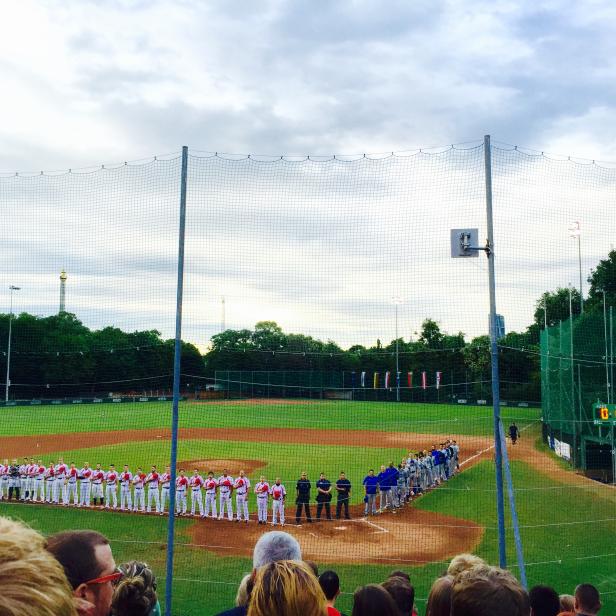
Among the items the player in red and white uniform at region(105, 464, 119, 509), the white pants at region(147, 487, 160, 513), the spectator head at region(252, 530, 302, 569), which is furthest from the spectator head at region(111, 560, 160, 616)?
the player in red and white uniform at region(105, 464, 119, 509)

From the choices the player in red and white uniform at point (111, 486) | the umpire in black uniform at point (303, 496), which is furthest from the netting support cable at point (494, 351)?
the player in red and white uniform at point (111, 486)

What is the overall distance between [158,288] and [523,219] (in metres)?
5.06

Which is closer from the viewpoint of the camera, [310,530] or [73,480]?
[310,530]

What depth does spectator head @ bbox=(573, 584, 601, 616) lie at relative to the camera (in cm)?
436

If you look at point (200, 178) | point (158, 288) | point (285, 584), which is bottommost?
point (285, 584)

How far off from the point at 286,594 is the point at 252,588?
701 mm

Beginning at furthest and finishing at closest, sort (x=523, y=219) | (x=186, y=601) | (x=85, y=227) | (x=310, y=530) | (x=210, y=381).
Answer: (x=310, y=530)
(x=210, y=381)
(x=186, y=601)
(x=85, y=227)
(x=523, y=219)

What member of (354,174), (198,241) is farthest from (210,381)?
(354,174)

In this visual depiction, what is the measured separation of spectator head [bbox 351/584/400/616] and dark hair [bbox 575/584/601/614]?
2.10m

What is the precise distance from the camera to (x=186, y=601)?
10.8 m

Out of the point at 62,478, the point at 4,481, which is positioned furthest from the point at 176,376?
the point at 4,481

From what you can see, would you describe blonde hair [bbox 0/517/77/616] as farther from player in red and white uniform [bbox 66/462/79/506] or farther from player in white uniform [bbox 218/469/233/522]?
player in red and white uniform [bbox 66/462/79/506]

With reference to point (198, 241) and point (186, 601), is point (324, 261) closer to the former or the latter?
point (198, 241)

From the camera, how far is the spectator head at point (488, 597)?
2.29 meters
